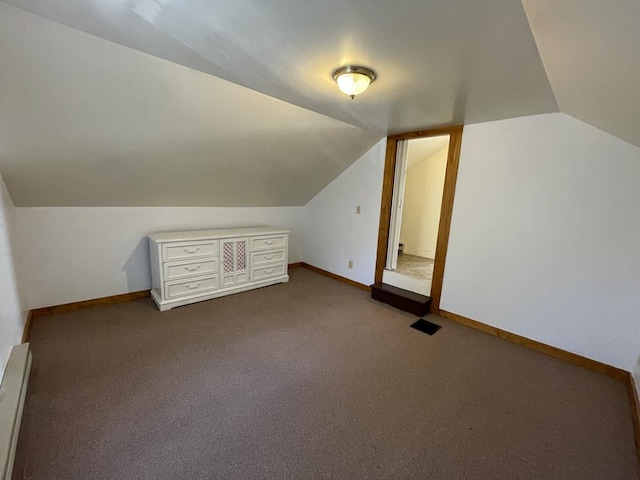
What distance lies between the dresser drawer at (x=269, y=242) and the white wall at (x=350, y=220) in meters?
0.76

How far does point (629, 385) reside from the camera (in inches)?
76.8

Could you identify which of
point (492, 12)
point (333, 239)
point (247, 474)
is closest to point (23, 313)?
point (247, 474)

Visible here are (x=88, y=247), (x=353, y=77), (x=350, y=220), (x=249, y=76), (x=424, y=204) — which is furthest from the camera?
(x=424, y=204)

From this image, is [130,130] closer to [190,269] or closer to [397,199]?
[190,269]

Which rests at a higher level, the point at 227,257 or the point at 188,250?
the point at 188,250

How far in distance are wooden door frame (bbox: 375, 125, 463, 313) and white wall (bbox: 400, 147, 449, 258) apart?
1734mm

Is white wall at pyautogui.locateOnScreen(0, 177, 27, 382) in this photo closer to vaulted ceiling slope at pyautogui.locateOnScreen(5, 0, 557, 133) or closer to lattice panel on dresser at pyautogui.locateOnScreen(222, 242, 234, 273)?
vaulted ceiling slope at pyautogui.locateOnScreen(5, 0, 557, 133)

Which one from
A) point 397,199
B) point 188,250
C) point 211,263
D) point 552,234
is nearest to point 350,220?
point 397,199

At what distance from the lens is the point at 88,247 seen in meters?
2.71

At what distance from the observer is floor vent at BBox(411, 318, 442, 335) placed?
2.62 m

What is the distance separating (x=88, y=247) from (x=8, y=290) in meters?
0.98

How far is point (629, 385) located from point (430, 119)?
2481 millimetres

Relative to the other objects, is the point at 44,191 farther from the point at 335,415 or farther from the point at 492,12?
the point at 492,12

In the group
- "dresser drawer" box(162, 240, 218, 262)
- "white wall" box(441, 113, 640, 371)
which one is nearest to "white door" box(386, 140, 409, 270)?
"white wall" box(441, 113, 640, 371)
